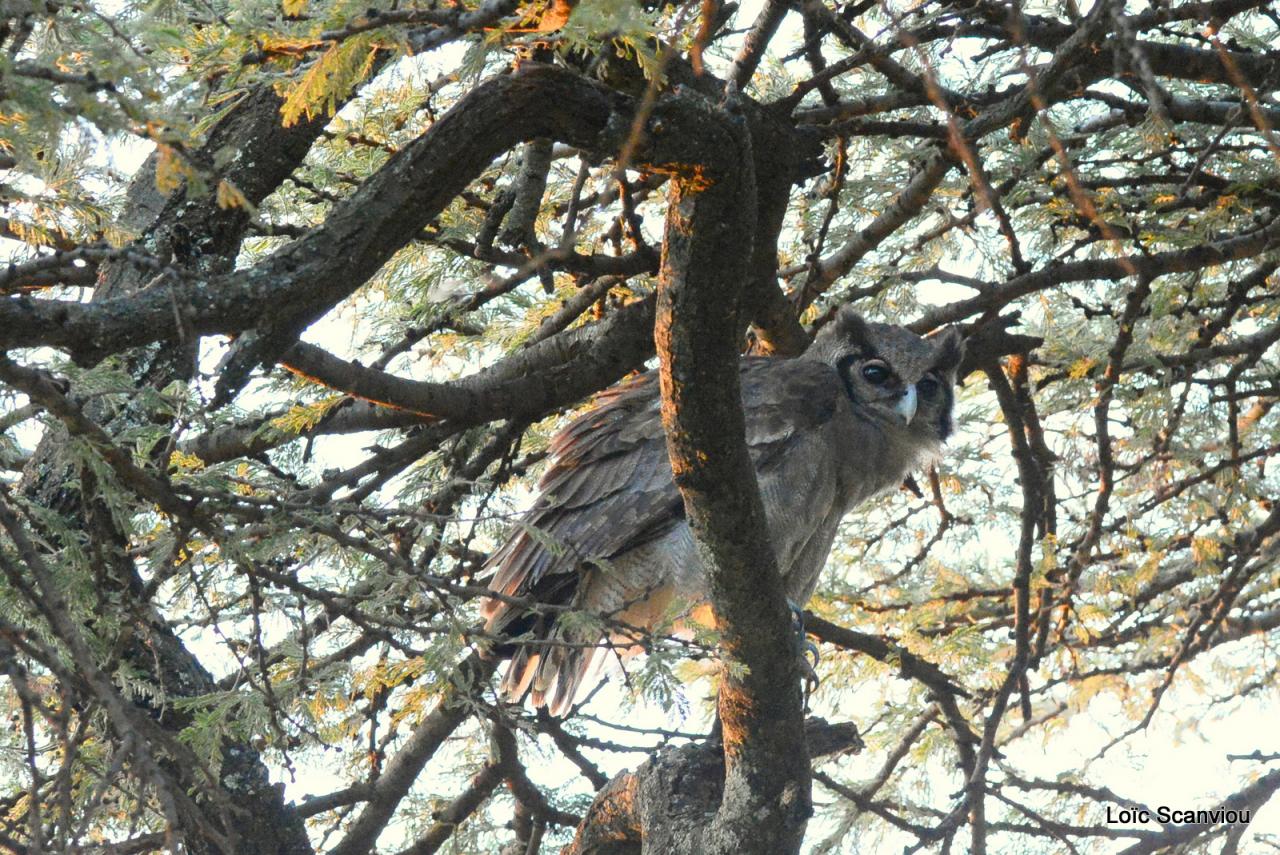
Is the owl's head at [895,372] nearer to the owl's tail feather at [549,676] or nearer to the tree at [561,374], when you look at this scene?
the tree at [561,374]

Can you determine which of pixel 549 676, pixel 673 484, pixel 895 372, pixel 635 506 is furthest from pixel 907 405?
pixel 549 676

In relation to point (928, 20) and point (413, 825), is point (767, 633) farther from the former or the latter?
point (413, 825)

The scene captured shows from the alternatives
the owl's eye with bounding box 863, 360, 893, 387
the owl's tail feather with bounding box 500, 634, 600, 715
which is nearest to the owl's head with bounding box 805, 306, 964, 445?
the owl's eye with bounding box 863, 360, 893, 387

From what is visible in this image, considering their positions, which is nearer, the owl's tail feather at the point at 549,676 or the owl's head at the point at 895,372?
the owl's tail feather at the point at 549,676

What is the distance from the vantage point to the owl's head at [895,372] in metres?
5.53

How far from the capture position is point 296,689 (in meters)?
3.16

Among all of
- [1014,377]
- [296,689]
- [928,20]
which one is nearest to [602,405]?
[1014,377]

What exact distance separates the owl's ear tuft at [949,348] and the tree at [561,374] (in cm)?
24

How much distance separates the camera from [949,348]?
5449 mm

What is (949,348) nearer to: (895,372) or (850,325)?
(895,372)

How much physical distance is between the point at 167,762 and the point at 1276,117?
390 centimetres
